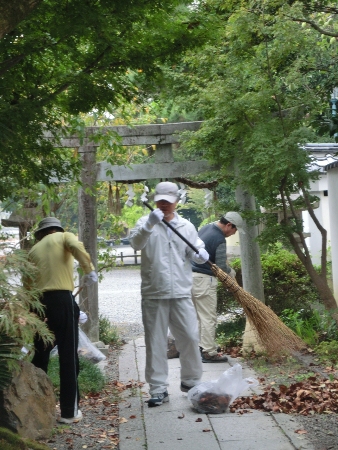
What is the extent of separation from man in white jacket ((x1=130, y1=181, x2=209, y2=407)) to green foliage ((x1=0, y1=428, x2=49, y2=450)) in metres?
1.82

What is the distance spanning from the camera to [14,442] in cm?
513

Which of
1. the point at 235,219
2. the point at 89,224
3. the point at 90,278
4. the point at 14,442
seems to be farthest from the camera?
the point at 89,224

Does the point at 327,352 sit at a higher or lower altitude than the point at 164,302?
lower

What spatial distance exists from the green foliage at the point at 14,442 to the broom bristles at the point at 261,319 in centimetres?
320

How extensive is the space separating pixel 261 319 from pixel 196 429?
2.33 m

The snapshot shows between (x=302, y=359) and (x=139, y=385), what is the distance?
2.00 meters

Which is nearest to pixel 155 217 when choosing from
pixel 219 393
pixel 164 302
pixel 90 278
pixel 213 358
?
pixel 164 302

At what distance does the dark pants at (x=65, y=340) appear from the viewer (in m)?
6.62

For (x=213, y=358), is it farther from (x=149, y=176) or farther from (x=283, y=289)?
(x=149, y=176)

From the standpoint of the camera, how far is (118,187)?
492 inches

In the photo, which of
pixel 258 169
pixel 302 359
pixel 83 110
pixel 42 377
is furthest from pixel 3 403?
pixel 258 169

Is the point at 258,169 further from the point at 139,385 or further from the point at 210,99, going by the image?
the point at 139,385

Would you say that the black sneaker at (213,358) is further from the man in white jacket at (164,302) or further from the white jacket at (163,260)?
the white jacket at (163,260)

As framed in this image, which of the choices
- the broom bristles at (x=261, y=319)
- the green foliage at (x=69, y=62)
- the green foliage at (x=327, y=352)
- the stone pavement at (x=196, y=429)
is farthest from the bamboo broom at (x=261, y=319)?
the green foliage at (x=69, y=62)
